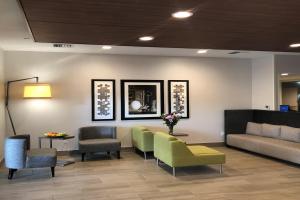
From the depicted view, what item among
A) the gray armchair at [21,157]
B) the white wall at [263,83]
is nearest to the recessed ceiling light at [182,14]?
the gray armchair at [21,157]

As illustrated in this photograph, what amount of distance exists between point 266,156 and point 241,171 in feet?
5.62

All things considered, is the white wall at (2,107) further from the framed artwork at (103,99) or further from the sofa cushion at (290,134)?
the sofa cushion at (290,134)

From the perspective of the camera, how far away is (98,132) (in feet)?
26.3

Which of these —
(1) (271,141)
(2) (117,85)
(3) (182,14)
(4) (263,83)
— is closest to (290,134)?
(1) (271,141)

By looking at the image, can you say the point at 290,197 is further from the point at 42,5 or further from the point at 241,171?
the point at 42,5

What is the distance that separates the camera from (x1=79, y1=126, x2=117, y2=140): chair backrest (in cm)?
790

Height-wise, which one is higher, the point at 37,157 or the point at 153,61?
the point at 153,61

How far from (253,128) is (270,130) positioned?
27.2 inches

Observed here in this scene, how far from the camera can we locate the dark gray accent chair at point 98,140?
7.24 meters

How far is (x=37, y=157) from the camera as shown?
5.81 m

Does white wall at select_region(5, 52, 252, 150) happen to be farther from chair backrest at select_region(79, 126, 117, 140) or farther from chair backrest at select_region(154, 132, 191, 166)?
chair backrest at select_region(154, 132, 191, 166)

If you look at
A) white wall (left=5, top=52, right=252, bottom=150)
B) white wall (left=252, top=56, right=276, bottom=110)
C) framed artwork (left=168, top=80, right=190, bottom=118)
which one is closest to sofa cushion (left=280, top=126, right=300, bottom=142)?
white wall (left=252, top=56, right=276, bottom=110)

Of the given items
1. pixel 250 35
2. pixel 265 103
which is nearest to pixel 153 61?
pixel 265 103

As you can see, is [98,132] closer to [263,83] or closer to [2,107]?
[2,107]
